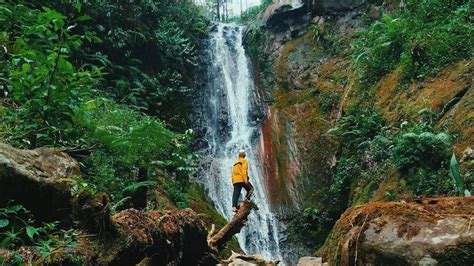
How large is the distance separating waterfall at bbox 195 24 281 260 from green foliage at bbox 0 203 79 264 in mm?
8287

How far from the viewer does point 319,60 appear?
15.8 meters

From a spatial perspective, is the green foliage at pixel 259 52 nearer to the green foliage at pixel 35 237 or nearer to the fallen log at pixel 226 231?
the fallen log at pixel 226 231

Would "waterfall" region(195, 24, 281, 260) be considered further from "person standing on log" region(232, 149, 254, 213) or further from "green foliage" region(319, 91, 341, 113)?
"person standing on log" region(232, 149, 254, 213)

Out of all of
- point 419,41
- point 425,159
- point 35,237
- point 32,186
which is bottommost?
point 35,237

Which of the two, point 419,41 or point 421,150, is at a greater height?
point 419,41

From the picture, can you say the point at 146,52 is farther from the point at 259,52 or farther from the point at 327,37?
the point at 327,37

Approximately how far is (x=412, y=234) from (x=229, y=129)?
12.7 m

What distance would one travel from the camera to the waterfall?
11.5 m

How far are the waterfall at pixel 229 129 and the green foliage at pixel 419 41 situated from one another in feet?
15.3

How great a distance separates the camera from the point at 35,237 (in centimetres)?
306

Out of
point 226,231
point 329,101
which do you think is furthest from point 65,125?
point 329,101

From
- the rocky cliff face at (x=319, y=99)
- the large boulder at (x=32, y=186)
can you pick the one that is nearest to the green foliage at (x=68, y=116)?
the large boulder at (x=32, y=186)

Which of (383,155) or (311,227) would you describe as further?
(311,227)

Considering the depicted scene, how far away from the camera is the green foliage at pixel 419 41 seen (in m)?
9.36
